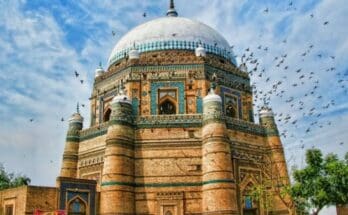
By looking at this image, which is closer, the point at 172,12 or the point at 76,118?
the point at 76,118

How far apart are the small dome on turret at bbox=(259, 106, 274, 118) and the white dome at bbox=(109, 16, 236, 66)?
3.29 metres

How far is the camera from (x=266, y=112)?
21.8 meters

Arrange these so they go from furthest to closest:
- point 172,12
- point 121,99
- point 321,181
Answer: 1. point 172,12
2. point 121,99
3. point 321,181

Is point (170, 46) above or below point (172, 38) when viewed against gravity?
below

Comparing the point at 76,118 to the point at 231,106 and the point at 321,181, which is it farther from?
the point at 321,181

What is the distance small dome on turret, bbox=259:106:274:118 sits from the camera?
2167 centimetres

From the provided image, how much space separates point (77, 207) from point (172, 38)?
30.5 feet

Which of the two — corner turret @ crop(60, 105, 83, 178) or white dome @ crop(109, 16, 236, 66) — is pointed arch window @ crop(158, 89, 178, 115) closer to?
white dome @ crop(109, 16, 236, 66)

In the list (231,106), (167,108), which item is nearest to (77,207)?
(167,108)

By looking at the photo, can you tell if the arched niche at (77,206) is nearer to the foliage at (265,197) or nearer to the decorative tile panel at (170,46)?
the foliage at (265,197)

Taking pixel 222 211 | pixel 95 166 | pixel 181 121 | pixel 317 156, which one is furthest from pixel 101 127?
pixel 317 156

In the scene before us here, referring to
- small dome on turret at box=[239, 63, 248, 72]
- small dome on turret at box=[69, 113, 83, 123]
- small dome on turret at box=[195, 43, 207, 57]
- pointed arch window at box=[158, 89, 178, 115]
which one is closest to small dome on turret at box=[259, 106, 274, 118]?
small dome on turret at box=[239, 63, 248, 72]

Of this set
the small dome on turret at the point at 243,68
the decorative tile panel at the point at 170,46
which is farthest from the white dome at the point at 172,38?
the small dome on turret at the point at 243,68

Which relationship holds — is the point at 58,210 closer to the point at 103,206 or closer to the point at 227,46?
the point at 103,206
